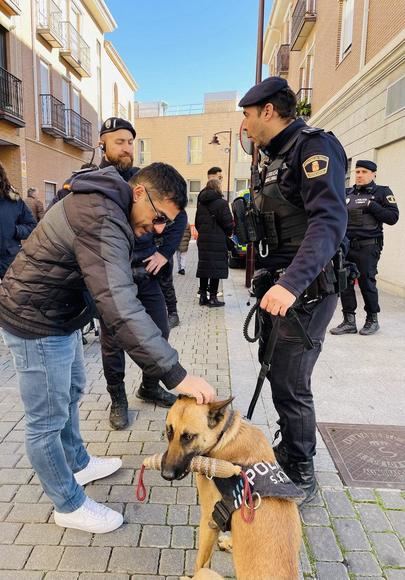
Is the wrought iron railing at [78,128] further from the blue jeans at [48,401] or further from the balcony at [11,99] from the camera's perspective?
the blue jeans at [48,401]

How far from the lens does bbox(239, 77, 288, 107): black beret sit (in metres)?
2.40

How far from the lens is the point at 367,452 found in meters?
3.12

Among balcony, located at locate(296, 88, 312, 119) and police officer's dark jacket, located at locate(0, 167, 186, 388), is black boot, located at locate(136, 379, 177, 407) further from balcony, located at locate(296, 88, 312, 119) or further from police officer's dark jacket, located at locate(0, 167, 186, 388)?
balcony, located at locate(296, 88, 312, 119)

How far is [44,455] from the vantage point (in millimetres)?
2127

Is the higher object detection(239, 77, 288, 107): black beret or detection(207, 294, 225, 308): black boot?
detection(239, 77, 288, 107): black beret

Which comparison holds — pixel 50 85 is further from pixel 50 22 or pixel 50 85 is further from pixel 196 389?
pixel 196 389

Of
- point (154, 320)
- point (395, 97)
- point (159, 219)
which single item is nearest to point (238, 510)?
point (159, 219)

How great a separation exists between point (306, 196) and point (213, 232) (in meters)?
5.60

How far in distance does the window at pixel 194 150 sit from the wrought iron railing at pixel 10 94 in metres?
24.3

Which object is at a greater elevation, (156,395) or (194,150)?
(194,150)

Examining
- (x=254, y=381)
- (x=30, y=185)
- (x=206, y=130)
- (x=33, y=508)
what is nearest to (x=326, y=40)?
(x=30, y=185)

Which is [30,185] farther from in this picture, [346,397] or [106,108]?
[346,397]

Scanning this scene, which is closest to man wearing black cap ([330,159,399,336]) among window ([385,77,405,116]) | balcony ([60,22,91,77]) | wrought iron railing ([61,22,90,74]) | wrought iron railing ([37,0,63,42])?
window ([385,77,405,116])

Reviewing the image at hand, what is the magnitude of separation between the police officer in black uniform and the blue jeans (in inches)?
41.3
